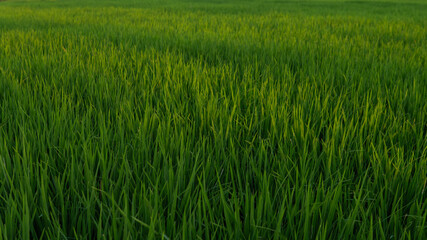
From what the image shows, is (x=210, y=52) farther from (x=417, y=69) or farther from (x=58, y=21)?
(x=58, y=21)

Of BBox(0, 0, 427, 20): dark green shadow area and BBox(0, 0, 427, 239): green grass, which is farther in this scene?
BBox(0, 0, 427, 20): dark green shadow area

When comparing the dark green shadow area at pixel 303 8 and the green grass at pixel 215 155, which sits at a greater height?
the dark green shadow area at pixel 303 8

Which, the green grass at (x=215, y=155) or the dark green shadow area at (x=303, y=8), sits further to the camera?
the dark green shadow area at (x=303, y=8)

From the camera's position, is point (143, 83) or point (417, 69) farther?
point (417, 69)

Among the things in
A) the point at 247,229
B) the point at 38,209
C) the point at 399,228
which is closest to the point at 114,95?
the point at 38,209

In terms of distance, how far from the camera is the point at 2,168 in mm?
685

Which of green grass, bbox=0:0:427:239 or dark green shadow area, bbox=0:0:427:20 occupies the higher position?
dark green shadow area, bbox=0:0:427:20

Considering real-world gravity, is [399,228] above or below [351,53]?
below

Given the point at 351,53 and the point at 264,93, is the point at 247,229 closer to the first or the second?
the point at 264,93

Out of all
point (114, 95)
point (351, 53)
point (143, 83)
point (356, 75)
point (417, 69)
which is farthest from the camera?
point (351, 53)

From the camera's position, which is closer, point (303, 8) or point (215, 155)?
point (215, 155)

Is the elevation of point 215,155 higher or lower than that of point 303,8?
lower

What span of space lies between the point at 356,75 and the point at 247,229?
1.30m

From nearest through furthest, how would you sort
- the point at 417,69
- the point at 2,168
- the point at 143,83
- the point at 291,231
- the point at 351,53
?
the point at 291,231, the point at 2,168, the point at 143,83, the point at 417,69, the point at 351,53
